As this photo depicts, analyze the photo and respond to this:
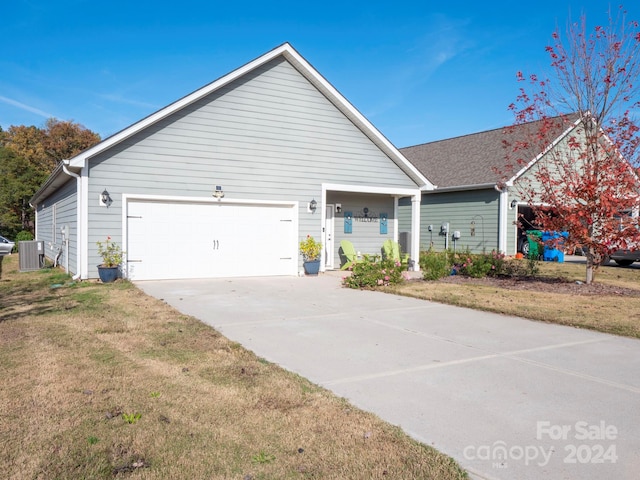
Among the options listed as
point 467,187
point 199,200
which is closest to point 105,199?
point 199,200

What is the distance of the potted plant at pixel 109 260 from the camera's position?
10.8 meters

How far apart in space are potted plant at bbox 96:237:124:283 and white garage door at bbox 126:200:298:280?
34 cm

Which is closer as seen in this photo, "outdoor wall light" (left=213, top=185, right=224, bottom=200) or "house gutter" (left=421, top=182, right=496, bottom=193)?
"outdoor wall light" (left=213, top=185, right=224, bottom=200)

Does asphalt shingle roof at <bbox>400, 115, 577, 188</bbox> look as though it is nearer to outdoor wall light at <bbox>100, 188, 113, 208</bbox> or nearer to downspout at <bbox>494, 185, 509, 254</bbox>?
downspout at <bbox>494, 185, 509, 254</bbox>

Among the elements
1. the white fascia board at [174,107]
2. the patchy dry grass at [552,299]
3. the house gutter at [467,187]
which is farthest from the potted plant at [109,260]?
the house gutter at [467,187]

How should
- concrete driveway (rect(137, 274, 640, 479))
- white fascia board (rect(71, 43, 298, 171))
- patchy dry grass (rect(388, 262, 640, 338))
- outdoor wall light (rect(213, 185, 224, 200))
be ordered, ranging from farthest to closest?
outdoor wall light (rect(213, 185, 224, 200)), white fascia board (rect(71, 43, 298, 171)), patchy dry grass (rect(388, 262, 640, 338)), concrete driveway (rect(137, 274, 640, 479))

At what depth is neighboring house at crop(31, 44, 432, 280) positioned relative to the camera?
36.9 feet

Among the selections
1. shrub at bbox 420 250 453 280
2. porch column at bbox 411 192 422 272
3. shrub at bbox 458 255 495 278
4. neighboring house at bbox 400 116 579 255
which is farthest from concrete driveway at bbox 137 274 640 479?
neighboring house at bbox 400 116 579 255

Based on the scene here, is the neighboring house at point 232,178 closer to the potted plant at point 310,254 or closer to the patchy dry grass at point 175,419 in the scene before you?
the potted plant at point 310,254

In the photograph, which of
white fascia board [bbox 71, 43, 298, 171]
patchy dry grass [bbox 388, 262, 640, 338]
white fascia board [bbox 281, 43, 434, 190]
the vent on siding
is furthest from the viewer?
the vent on siding

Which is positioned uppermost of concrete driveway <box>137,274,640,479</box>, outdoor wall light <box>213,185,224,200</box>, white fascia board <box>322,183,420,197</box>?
white fascia board <box>322,183,420,197</box>

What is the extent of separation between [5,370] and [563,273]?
1396cm

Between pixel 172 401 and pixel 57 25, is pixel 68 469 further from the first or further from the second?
pixel 57 25

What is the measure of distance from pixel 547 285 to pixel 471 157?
37.9 feet
